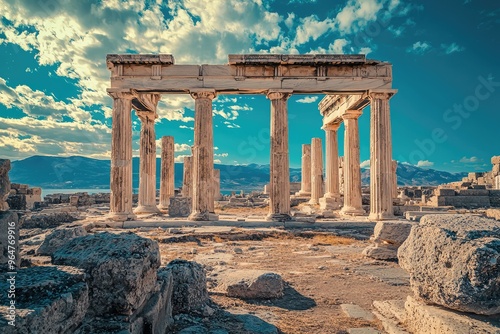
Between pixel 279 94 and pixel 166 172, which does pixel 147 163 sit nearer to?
pixel 166 172

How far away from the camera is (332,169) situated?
802 inches

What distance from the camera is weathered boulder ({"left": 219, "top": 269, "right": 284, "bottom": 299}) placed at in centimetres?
537

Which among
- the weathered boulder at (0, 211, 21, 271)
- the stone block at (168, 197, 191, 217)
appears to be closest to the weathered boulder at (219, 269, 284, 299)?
the weathered boulder at (0, 211, 21, 271)

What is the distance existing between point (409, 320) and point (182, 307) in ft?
9.33

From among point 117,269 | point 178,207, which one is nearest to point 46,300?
point 117,269

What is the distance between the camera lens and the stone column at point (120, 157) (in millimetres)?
14672

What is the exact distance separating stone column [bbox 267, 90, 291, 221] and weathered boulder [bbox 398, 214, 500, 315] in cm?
1060

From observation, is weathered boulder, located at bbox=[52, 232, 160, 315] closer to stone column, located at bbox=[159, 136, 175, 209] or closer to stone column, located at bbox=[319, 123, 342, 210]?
stone column, located at bbox=[159, 136, 175, 209]

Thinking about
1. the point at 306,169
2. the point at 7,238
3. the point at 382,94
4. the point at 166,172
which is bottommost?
the point at 7,238

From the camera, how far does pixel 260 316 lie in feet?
15.0

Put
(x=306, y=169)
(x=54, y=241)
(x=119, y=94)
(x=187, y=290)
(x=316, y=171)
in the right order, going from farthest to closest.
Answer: (x=306, y=169)
(x=316, y=171)
(x=119, y=94)
(x=54, y=241)
(x=187, y=290)

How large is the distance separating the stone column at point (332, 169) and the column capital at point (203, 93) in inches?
351

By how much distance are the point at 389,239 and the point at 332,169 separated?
491 inches

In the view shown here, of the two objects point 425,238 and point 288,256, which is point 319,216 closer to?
point 288,256
